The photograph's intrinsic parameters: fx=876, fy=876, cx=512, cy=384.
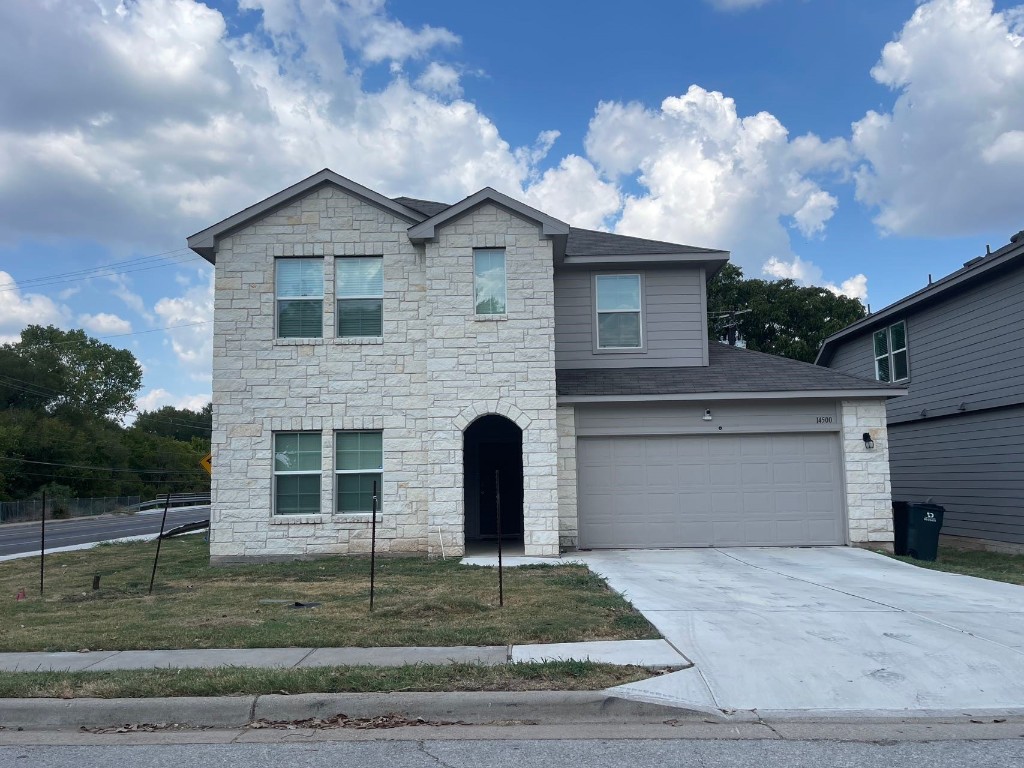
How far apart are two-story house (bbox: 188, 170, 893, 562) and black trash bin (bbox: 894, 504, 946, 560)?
1.93ft

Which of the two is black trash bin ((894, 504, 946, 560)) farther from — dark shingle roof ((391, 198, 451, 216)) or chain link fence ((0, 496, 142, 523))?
chain link fence ((0, 496, 142, 523))

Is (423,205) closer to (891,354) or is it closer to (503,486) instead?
(503,486)

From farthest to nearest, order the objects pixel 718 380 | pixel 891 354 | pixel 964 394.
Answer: pixel 891 354 < pixel 964 394 < pixel 718 380

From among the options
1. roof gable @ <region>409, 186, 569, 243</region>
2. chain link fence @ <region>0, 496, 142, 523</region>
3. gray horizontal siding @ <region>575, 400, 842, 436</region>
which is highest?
roof gable @ <region>409, 186, 569, 243</region>

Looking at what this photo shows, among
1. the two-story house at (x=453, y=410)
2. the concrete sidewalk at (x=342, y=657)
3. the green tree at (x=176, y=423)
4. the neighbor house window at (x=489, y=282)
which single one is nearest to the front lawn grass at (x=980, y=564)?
the two-story house at (x=453, y=410)

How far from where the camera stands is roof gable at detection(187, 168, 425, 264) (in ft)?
51.5

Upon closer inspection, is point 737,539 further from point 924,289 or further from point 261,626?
point 261,626

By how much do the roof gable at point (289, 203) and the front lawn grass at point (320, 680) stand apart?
10046mm

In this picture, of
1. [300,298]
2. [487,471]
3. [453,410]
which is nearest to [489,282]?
[453,410]

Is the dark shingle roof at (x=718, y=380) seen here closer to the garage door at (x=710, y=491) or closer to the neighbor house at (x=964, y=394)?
the garage door at (x=710, y=491)

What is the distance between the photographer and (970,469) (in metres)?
18.9

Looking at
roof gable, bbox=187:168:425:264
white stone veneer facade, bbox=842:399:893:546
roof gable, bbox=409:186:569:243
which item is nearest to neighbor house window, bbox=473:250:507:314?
roof gable, bbox=409:186:569:243

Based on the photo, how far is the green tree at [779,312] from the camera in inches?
1559

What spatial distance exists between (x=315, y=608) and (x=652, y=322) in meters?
9.57
